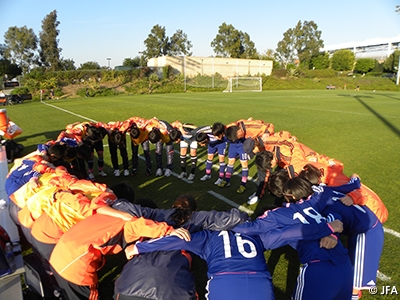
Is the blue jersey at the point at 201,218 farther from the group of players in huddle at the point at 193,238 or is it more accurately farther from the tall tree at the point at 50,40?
the tall tree at the point at 50,40

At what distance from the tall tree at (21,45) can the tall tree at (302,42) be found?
183ft

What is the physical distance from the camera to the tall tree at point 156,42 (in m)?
67.9

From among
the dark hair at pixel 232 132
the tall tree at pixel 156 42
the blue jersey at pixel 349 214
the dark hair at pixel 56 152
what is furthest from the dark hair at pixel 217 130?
the tall tree at pixel 156 42

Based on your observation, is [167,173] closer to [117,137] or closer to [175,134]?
[175,134]

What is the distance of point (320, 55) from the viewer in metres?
70.1

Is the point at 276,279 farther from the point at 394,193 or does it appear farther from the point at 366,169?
the point at 366,169

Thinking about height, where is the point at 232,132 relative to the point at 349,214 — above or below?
above

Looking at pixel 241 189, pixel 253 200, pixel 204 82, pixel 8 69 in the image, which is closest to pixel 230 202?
pixel 253 200

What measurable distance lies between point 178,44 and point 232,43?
12963mm

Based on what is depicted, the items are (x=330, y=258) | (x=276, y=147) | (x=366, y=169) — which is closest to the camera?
(x=330, y=258)

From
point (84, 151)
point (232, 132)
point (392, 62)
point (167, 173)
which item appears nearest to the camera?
point (232, 132)

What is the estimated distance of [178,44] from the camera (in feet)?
233

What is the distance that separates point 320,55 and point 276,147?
7301 centimetres

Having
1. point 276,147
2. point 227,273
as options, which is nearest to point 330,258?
point 227,273
